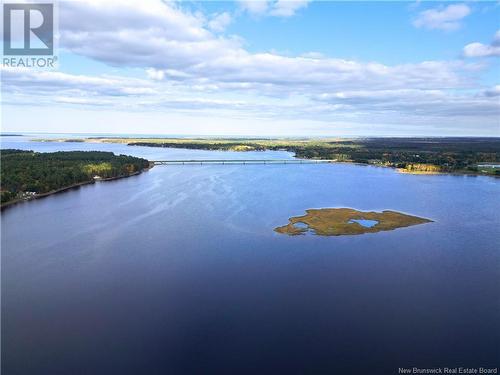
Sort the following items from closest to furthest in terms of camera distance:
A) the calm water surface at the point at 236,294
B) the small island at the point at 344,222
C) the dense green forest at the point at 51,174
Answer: the calm water surface at the point at 236,294
the small island at the point at 344,222
the dense green forest at the point at 51,174

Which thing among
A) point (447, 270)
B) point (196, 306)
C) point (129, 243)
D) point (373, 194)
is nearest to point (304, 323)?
point (196, 306)

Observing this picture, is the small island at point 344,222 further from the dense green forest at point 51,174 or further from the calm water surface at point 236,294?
the dense green forest at point 51,174

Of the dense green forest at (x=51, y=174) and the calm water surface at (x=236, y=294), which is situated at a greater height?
the dense green forest at (x=51, y=174)

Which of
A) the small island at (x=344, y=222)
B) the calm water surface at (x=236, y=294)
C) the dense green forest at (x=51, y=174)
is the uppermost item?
the dense green forest at (x=51, y=174)

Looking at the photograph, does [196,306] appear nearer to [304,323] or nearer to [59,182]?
[304,323]

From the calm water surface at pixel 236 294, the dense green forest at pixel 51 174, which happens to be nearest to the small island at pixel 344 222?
the calm water surface at pixel 236 294

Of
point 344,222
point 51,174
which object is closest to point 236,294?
point 344,222
